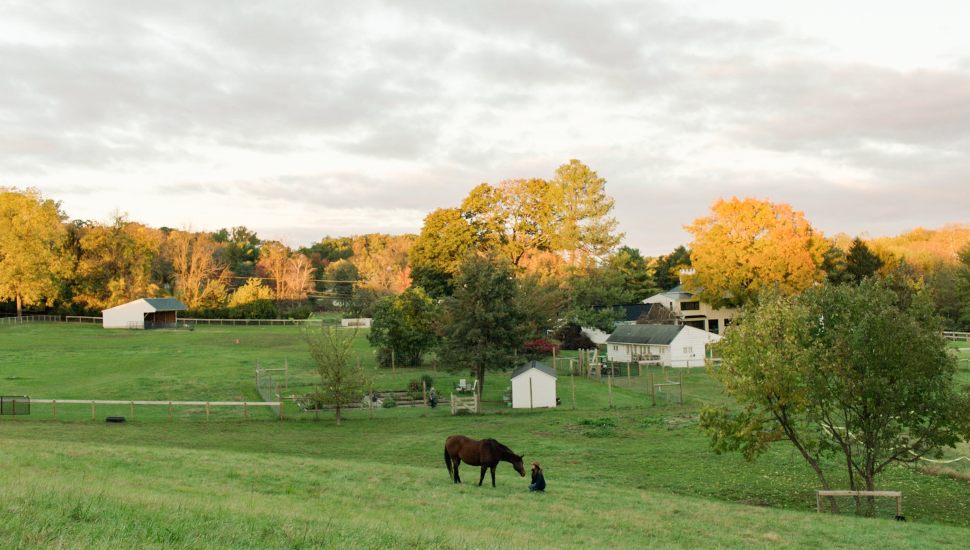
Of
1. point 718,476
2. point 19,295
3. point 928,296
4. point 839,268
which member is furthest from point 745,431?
point 19,295

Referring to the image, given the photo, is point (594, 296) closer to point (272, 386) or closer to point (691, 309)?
point (691, 309)

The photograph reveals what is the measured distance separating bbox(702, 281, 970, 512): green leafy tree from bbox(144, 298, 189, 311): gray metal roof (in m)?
83.2

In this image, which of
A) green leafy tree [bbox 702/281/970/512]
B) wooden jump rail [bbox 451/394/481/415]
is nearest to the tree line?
wooden jump rail [bbox 451/394/481/415]

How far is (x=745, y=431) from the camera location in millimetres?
20188

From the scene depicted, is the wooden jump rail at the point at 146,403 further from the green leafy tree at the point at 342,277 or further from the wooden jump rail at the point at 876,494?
the green leafy tree at the point at 342,277

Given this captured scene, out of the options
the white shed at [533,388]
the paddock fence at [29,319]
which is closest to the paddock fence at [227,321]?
the paddock fence at [29,319]

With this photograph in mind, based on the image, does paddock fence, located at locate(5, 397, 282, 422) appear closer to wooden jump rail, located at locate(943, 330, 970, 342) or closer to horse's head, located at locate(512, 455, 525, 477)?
horse's head, located at locate(512, 455, 525, 477)

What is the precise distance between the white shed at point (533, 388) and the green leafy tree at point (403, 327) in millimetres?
15726

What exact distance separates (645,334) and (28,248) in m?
75.4

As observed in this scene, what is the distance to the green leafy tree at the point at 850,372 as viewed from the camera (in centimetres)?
1878

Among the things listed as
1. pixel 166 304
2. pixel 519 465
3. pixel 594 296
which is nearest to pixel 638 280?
pixel 594 296

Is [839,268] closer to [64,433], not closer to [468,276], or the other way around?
[468,276]

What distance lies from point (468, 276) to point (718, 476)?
23.2 meters

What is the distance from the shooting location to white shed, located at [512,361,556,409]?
40.4 metres
